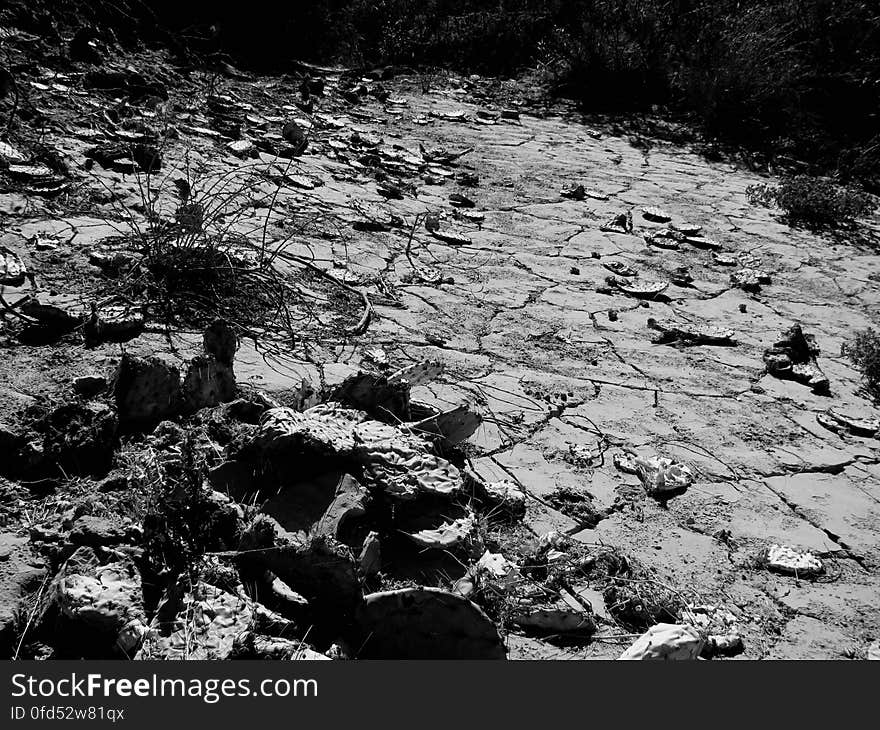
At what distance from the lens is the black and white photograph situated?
1.94 m

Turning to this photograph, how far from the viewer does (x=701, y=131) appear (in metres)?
7.74

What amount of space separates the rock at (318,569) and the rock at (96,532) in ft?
0.90

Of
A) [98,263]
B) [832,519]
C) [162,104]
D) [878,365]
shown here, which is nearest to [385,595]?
[832,519]

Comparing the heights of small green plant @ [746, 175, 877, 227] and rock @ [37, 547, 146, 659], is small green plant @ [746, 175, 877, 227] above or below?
below

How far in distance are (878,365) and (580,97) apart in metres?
5.23

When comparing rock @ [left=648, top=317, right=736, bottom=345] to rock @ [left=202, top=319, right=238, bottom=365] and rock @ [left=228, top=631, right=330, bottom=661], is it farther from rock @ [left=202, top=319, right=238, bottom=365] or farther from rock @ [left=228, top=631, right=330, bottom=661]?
rock @ [left=228, top=631, right=330, bottom=661]

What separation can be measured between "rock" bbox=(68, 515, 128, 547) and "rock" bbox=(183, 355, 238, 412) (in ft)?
1.82

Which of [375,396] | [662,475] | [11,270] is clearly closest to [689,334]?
[662,475]

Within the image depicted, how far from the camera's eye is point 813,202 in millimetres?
5871

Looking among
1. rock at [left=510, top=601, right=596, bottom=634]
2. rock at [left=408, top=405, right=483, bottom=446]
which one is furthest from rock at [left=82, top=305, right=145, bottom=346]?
rock at [left=510, top=601, right=596, bottom=634]

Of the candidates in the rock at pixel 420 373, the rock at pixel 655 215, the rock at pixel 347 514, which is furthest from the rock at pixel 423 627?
the rock at pixel 655 215

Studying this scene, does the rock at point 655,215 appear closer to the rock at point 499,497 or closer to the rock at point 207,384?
the rock at point 499,497

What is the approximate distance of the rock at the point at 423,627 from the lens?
1912mm

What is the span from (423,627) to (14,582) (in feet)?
2.77
